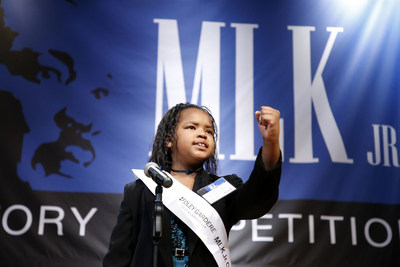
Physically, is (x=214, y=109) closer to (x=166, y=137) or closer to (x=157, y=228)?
(x=166, y=137)

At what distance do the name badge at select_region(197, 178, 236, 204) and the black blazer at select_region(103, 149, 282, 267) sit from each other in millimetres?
34

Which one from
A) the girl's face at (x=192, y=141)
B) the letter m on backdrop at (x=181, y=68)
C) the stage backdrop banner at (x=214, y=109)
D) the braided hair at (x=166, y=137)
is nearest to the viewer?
the girl's face at (x=192, y=141)

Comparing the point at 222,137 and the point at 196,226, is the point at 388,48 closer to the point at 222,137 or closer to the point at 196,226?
the point at 222,137

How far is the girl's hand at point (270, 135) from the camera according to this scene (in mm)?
1493

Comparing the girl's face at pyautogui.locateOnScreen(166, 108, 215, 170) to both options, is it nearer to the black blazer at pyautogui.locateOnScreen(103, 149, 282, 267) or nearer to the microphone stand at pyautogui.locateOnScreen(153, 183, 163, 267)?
the black blazer at pyautogui.locateOnScreen(103, 149, 282, 267)

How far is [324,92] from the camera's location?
3066 millimetres

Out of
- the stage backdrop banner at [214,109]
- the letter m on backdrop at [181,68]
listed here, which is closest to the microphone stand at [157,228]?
the stage backdrop banner at [214,109]

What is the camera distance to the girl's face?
6.01ft

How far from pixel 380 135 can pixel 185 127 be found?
63.6 inches

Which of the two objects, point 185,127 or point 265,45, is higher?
point 265,45

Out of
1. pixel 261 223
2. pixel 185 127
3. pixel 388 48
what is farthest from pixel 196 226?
pixel 388 48

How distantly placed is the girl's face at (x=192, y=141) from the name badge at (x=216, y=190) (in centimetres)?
11

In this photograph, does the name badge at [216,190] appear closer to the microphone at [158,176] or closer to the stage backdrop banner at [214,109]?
the microphone at [158,176]

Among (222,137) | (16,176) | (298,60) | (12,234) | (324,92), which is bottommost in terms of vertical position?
(12,234)
